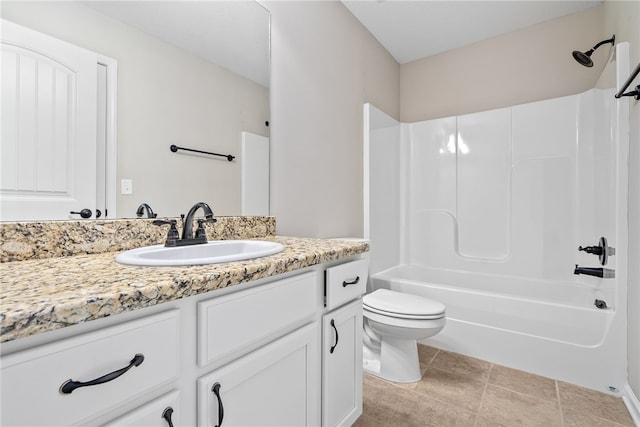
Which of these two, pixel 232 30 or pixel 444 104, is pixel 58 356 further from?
pixel 444 104

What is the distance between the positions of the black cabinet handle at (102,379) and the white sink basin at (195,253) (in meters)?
0.25

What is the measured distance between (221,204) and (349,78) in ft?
4.81

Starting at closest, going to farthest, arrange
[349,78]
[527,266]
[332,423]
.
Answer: [332,423]
[349,78]
[527,266]

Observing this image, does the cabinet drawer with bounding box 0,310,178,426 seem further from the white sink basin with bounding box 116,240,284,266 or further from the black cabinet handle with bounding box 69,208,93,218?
the black cabinet handle with bounding box 69,208,93,218

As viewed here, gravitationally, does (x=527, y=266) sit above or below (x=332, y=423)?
above

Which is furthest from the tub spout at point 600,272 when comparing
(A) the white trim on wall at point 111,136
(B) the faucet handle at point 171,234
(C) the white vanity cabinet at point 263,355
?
(A) the white trim on wall at point 111,136

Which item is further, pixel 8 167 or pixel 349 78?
pixel 349 78

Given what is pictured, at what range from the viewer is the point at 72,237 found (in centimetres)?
93

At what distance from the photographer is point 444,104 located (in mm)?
2918

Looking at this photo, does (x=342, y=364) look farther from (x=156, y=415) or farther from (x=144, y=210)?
(x=144, y=210)

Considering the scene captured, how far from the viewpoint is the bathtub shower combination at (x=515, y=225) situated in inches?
68.3

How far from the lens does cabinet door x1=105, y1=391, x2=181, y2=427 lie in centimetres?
55

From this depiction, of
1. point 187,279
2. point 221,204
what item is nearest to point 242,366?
point 187,279

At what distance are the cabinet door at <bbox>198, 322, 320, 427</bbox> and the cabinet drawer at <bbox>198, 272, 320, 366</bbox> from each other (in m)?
0.04
